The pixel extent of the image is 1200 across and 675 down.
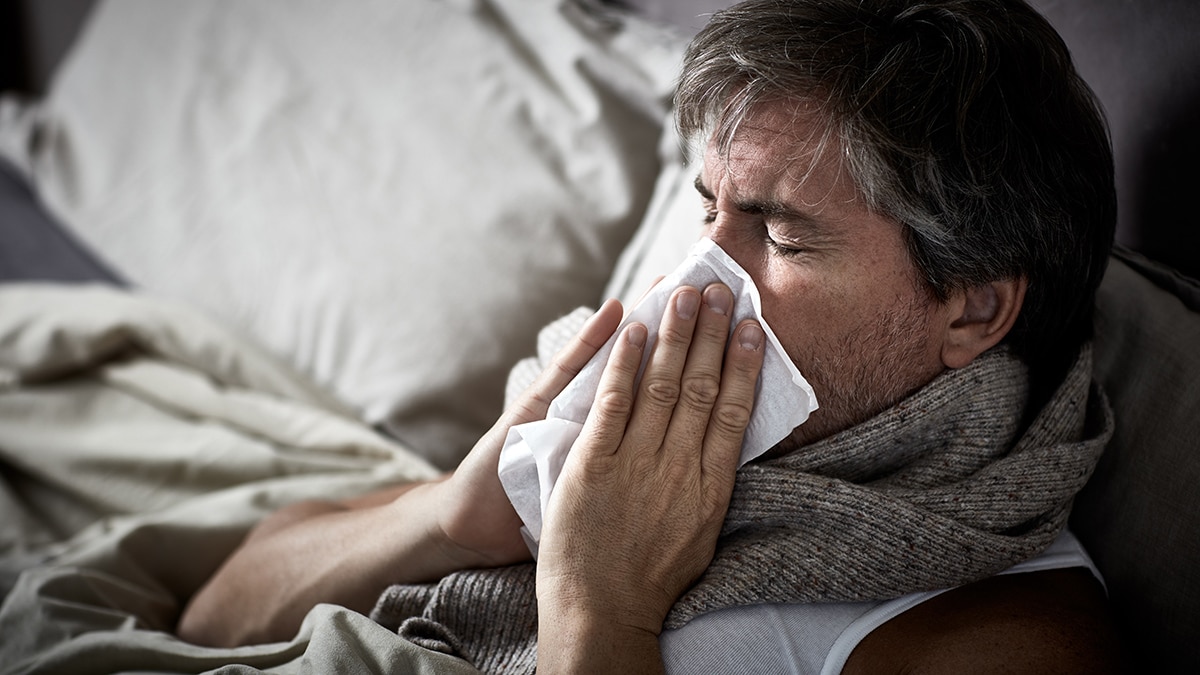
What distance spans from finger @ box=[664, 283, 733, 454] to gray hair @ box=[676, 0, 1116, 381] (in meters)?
0.20

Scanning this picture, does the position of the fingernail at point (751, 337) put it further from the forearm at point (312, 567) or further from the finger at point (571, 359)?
the forearm at point (312, 567)

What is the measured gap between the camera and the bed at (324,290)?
1.34 m

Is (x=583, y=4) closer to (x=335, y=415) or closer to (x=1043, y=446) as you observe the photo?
(x=335, y=415)

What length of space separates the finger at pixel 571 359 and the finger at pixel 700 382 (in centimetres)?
10

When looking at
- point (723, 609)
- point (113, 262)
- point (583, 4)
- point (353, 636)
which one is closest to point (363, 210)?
point (583, 4)

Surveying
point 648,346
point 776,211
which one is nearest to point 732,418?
point 648,346

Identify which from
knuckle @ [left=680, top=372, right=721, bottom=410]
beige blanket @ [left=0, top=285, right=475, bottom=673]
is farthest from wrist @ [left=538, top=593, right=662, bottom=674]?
beige blanket @ [left=0, top=285, right=475, bottom=673]

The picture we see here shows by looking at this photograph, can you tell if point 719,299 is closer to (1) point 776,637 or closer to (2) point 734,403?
(2) point 734,403

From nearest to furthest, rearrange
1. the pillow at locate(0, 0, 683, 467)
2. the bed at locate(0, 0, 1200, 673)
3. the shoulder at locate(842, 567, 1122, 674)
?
1. the shoulder at locate(842, 567, 1122, 674)
2. the bed at locate(0, 0, 1200, 673)
3. the pillow at locate(0, 0, 683, 467)

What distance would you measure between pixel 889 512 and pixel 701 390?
0.73 ft

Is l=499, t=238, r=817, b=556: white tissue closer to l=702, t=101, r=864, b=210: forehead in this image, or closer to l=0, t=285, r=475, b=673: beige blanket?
l=702, t=101, r=864, b=210: forehead

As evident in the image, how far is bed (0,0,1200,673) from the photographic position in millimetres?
1340

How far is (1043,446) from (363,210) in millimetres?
1218

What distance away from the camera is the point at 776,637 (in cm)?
97
